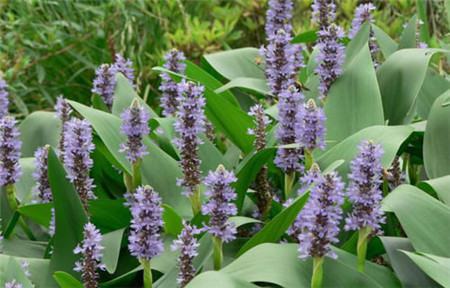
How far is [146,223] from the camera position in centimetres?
220

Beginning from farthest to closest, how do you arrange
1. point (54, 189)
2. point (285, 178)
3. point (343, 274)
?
point (285, 178), point (54, 189), point (343, 274)

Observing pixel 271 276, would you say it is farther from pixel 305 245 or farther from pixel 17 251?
pixel 17 251

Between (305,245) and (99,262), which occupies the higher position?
(305,245)

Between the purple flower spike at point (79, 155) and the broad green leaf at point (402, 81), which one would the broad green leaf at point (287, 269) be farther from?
the broad green leaf at point (402, 81)

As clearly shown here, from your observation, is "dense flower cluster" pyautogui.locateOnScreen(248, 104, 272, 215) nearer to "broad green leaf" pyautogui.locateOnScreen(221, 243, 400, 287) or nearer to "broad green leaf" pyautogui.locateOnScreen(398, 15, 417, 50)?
"broad green leaf" pyautogui.locateOnScreen(221, 243, 400, 287)

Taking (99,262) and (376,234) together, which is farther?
(99,262)

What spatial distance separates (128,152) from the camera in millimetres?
2619

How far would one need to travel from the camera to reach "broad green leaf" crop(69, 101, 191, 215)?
110 inches

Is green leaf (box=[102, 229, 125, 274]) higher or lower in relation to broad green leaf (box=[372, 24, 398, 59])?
lower

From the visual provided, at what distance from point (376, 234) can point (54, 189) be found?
0.88 metres

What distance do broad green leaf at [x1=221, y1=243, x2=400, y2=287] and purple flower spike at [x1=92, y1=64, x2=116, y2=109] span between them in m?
1.10

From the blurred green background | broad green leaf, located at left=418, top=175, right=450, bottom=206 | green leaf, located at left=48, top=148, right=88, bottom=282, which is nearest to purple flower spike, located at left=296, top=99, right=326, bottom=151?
broad green leaf, located at left=418, top=175, right=450, bottom=206

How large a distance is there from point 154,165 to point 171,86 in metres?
0.41

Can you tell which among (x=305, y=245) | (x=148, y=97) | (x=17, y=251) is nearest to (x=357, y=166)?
(x=305, y=245)
